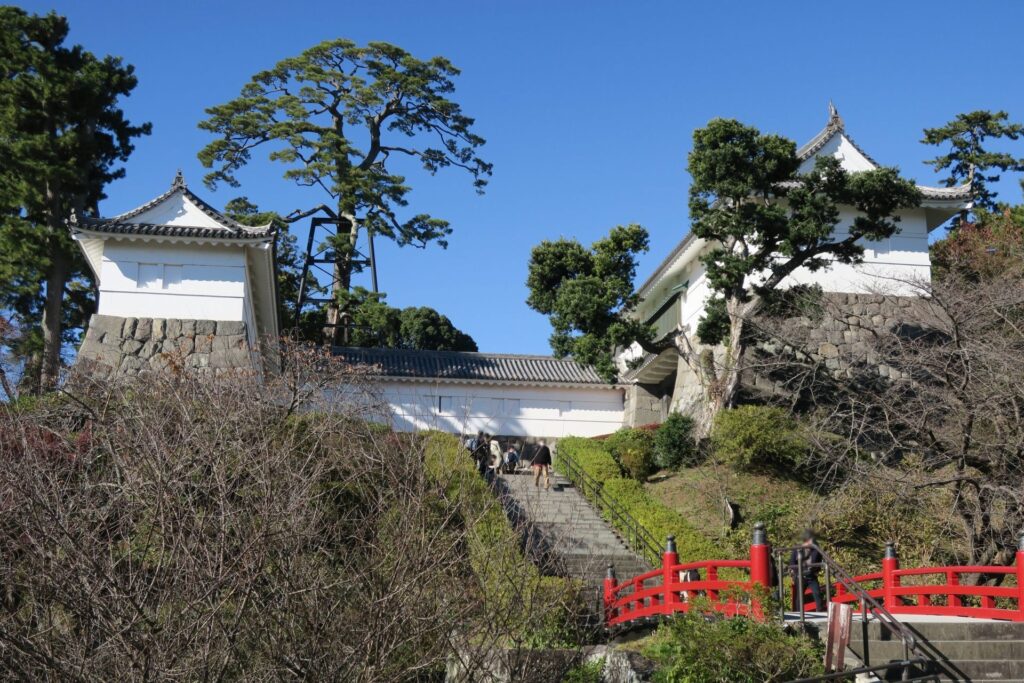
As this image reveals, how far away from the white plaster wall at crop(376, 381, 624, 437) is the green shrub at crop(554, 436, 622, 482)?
2.98 metres

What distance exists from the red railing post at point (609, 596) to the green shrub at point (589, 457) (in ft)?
28.5

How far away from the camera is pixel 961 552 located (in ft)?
59.3

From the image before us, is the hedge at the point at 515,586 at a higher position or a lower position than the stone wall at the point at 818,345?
lower

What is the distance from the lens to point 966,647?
10.5 metres

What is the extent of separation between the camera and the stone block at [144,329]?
2319 cm

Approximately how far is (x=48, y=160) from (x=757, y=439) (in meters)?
20.7

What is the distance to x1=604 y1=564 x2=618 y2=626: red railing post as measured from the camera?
14.5 metres

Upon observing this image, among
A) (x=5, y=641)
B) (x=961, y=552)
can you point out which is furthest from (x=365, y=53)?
(x=5, y=641)

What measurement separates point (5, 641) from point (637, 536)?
45.8 ft

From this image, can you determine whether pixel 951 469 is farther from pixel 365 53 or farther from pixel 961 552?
pixel 365 53

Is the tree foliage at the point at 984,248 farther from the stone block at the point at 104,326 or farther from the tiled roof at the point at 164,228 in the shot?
the stone block at the point at 104,326

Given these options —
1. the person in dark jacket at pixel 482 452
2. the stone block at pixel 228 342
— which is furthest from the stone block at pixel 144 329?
the person in dark jacket at pixel 482 452

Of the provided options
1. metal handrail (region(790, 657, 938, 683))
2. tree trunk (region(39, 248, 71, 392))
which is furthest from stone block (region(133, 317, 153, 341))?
metal handrail (region(790, 657, 938, 683))

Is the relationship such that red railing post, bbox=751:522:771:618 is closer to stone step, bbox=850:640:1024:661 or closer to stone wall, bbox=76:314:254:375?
stone step, bbox=850:640:1024:661
